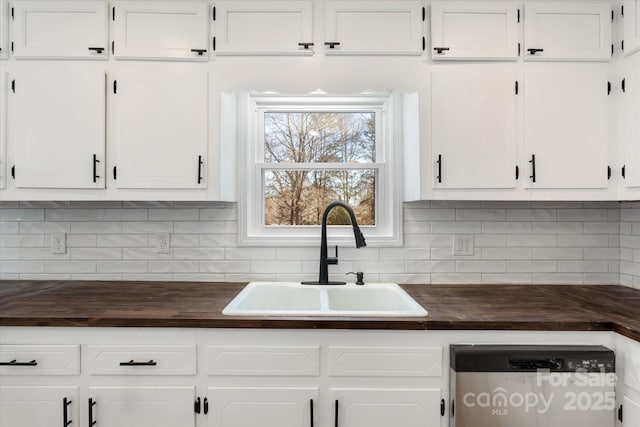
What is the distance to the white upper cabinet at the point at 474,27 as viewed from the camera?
175 cm

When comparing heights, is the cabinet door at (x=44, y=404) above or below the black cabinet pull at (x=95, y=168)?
below

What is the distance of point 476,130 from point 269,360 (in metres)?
1.38

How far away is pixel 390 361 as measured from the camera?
137cm

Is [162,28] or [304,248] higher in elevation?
[162,28]

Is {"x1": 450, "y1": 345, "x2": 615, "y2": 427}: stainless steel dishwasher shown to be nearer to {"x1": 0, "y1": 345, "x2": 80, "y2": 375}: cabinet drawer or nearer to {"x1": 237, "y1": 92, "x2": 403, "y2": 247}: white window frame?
{"x1": 237, "y1": 92, "x2": 403, "y2": 247}: white window frame

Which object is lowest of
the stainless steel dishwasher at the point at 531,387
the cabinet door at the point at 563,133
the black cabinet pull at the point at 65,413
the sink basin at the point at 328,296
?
the black cabinet pull at the point at 65,413

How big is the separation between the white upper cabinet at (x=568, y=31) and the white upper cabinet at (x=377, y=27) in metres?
0.54

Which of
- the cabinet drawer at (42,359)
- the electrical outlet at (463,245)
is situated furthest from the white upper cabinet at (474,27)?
the cabinet drawer at (42,359)

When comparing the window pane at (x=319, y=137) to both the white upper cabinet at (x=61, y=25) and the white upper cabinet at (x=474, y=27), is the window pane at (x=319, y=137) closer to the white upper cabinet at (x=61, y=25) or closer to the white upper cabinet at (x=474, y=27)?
the white upper cabinet at (x=474, y=27)

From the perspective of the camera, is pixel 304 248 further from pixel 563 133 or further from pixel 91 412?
pixel 563 133

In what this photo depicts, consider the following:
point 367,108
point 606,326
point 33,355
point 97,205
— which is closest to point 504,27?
point 367,108

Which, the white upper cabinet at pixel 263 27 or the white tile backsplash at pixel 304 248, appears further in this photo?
the white tile backsplash at pixel 304 248

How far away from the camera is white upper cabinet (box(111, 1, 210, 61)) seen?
1752 mm

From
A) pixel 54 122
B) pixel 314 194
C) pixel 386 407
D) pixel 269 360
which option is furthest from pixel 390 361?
pixel 54 122
